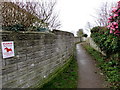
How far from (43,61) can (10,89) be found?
1408mm

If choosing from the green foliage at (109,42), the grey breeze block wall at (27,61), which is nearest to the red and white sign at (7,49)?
the grey breeze block wall at (27,61)

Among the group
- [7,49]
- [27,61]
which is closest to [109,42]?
[27,61]

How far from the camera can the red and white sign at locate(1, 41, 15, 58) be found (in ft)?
6.63

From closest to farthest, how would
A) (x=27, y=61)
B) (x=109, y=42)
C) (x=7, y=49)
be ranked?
(x=7, y=49) < (x=27, y=61) < (x=109, y=42)

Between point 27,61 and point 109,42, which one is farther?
point 109,42

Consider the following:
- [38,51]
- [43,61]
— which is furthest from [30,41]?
[43,61]

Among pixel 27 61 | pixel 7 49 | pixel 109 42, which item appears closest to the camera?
pixel 7 49

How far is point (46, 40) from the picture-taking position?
3.53 meters

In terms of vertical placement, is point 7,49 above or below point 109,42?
below

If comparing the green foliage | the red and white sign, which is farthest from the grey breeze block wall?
the green foliage

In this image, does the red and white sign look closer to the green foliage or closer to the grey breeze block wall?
the grey breeze block wall

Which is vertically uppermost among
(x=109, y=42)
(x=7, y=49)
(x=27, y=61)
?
(x=109, y=42)

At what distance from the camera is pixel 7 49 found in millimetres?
2076

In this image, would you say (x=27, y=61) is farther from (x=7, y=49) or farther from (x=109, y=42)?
(x=109, y=42)
